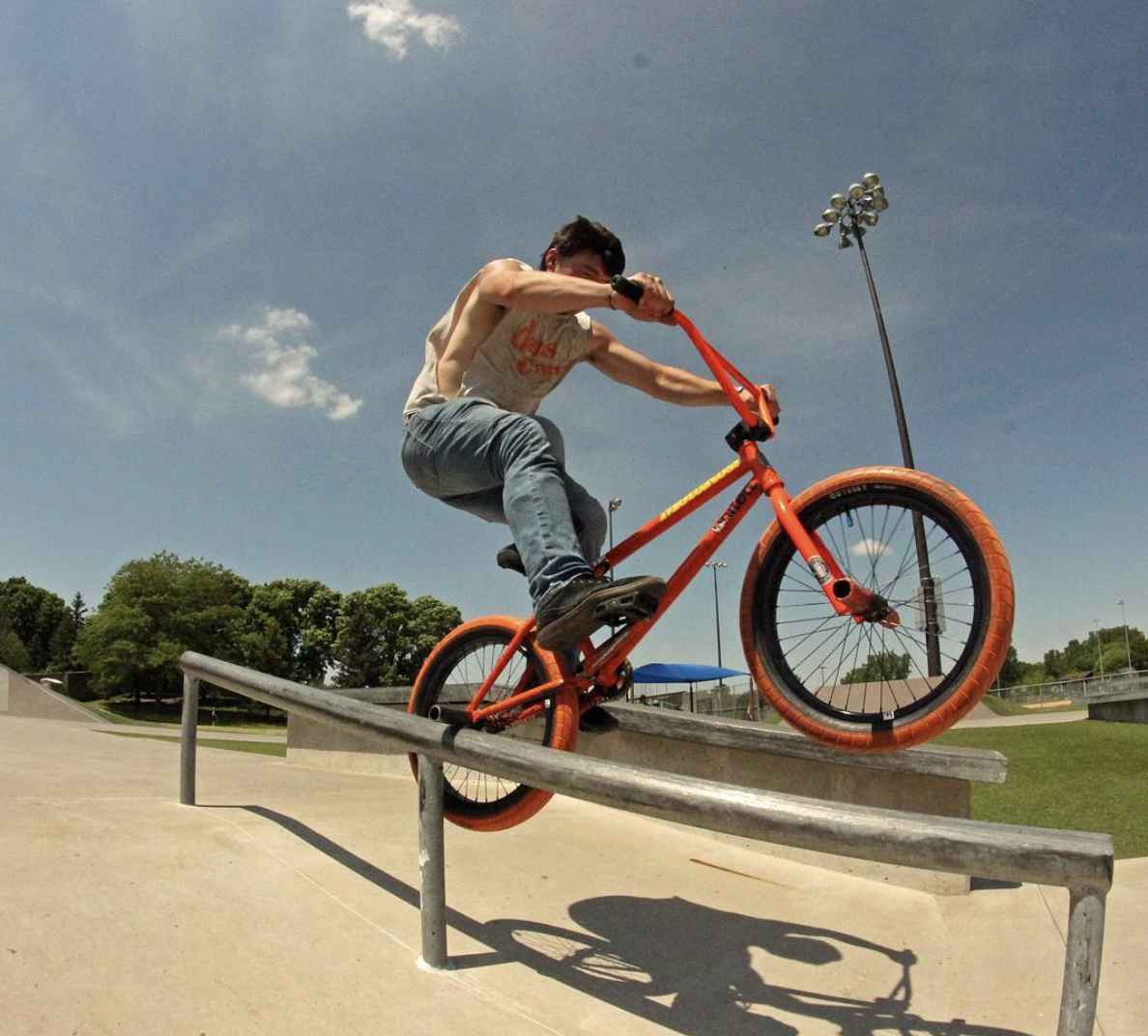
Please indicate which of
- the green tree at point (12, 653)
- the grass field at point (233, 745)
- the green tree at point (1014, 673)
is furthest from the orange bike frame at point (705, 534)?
the green tree at point (1014, 673)

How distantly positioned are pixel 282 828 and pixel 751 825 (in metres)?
3.06

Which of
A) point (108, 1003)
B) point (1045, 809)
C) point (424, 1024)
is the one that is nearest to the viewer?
point (108, 1003)

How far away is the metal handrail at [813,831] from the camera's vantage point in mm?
1583

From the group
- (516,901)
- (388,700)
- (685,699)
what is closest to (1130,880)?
(516,901)

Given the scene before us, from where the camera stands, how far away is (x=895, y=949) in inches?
144

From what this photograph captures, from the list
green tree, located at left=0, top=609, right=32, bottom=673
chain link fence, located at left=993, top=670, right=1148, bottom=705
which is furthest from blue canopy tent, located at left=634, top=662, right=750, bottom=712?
green tree, located at left=0, top=609, right=32, bottom=673

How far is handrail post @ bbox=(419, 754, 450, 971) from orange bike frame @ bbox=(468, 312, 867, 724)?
34cm

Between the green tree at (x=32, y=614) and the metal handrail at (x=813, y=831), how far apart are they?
10648cm

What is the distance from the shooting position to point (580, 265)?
128 inches

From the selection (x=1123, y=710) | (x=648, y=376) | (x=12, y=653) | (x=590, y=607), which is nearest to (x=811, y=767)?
(x=648, y=376)

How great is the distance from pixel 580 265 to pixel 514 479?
3.35 ft

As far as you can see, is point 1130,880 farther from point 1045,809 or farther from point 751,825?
point 751,825

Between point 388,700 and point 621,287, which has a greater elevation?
point 621,287

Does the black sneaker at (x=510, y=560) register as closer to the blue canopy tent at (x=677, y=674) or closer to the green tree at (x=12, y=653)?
the blue canopy tent at (x=677, y=674)
